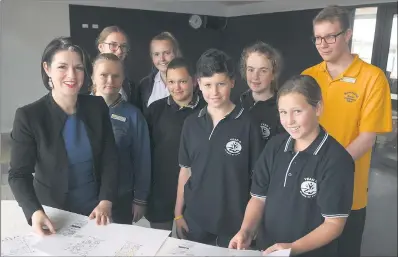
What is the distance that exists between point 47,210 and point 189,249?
0.35 meters

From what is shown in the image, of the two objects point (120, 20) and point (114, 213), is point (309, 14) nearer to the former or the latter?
point (120, 20)

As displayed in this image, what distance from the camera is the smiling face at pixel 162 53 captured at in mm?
889

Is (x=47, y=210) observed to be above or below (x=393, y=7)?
below

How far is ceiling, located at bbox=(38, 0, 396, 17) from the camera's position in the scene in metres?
0.76

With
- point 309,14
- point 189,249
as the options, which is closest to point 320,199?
point 189,249

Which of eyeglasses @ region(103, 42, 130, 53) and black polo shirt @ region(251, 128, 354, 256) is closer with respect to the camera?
black polo shirt @ region(251, 128, 354, 256)

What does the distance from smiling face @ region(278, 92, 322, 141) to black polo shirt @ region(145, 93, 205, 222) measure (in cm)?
27

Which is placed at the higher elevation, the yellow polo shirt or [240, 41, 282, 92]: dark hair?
[240, 41, 282, 92]: dark hair

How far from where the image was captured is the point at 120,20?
2.88 feet

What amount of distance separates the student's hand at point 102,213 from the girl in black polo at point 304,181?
30cm

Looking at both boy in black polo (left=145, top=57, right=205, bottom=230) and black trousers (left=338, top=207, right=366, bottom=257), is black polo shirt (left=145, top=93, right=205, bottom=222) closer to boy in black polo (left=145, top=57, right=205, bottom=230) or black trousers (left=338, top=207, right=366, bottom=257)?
boy in black polo (left=145, top=57, right=205, bottom=230)

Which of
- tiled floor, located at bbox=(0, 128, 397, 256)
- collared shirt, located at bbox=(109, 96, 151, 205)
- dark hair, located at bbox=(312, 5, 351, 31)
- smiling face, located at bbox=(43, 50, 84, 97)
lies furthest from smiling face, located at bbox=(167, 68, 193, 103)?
tiled floor, located at bbox=(0, 128, 397, 256)

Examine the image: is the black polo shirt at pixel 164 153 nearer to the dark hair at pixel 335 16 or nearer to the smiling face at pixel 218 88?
the smiling face at pixel 218 88

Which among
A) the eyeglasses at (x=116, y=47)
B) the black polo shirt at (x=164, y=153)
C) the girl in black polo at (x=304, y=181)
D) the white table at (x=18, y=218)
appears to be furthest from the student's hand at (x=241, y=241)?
the eyeglasses at (x=116, y=47)
